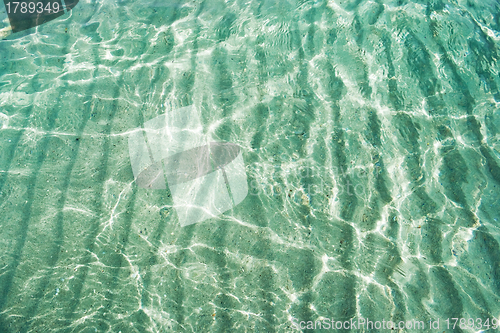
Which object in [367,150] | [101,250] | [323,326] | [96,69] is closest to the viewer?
[323,326]

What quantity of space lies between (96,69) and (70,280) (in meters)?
3.45

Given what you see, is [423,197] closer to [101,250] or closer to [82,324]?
[101,250]

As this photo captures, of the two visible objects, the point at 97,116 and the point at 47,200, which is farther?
the point at 97,116

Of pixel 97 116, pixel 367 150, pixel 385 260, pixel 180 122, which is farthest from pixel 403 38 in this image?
pixel 97 116

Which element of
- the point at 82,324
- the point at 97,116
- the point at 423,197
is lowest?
the point at 82,324

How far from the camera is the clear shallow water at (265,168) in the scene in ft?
13.3

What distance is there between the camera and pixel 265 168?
463 cm

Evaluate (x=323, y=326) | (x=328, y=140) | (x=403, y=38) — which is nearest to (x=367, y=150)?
(x=328, y=140)

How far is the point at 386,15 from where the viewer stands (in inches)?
212

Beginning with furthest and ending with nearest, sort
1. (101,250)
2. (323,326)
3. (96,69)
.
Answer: (96,69) → (101,250) → (323,326)

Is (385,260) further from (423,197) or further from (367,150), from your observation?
(367,150)

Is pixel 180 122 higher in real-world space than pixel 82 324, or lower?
higher

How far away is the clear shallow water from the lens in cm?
406

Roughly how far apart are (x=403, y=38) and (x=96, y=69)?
17.3 ft
